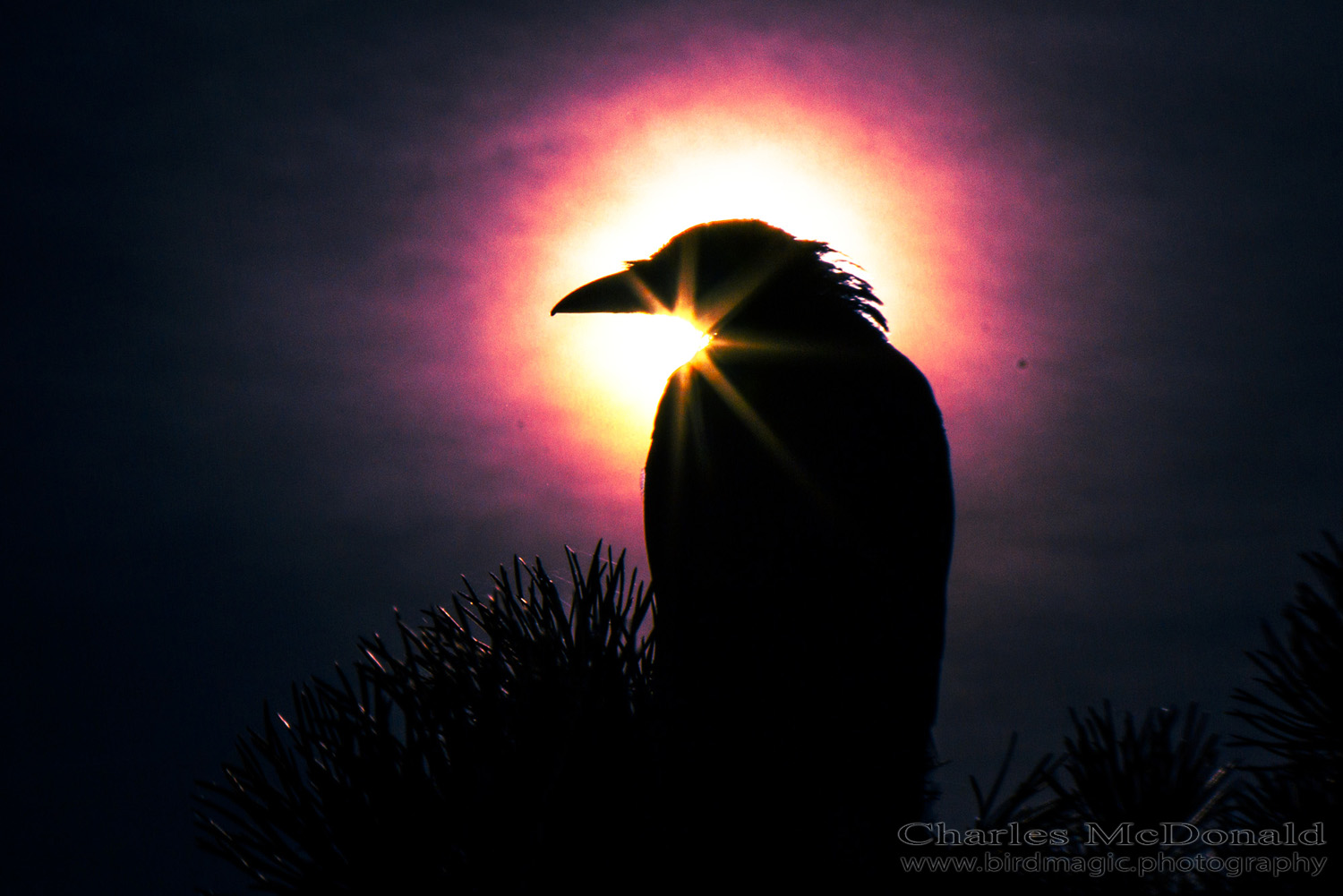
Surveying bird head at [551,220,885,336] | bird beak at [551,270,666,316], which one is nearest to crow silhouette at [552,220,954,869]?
bird head at [551,220,885,336]

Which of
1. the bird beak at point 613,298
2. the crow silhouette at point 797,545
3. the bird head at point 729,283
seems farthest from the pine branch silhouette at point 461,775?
the bird beak at point 613,298

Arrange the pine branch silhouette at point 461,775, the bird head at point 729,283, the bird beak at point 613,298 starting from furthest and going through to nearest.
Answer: the bird beak at point 613,298 < the bird head at point 729,283 < the pine branch silhouette at point 461,775

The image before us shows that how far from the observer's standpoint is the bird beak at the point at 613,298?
4.02 meters

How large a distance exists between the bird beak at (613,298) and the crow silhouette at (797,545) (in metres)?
0.25

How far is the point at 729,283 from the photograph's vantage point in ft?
12.7

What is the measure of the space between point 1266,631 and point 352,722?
1422mm

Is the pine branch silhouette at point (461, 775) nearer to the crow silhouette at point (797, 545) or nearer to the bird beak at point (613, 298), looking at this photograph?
the crow silhouette at point (797, 545)

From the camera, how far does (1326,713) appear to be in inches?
51.0

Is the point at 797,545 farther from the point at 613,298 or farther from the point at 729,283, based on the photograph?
the point at 613,298

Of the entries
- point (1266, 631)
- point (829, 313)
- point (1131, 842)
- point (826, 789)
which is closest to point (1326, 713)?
point (1266, 631)

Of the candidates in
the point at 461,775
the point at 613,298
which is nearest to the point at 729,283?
the point at 613,298

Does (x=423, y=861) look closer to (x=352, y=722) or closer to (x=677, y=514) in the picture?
(x=352, y=722)

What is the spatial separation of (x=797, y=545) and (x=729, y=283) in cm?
161

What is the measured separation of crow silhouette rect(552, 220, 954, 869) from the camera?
5.41 ft
